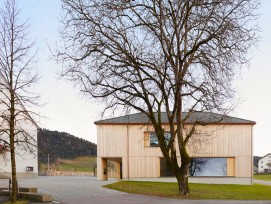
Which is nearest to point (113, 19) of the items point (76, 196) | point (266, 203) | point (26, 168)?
point (76, 196)

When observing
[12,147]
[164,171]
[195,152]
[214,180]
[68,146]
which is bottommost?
[68,146]

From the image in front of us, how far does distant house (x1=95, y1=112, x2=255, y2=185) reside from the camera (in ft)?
147

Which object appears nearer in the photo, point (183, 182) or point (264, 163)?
point (183, 182)

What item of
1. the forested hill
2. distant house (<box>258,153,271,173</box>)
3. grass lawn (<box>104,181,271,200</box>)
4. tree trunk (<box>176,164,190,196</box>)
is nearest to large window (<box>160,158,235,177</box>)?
grass lawn (<box>104,181,271,200</box>)

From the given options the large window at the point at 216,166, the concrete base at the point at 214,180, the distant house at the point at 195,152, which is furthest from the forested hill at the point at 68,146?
the large window at the point at 216,166

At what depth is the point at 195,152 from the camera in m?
45.0

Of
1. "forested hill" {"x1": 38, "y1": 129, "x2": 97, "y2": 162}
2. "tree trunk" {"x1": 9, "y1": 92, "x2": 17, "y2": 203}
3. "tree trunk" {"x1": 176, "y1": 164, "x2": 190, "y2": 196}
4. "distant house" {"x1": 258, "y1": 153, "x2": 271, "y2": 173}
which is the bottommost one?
"distant house" {"x1": 258, "y1": 153, "x2": 271, "y2": 173}

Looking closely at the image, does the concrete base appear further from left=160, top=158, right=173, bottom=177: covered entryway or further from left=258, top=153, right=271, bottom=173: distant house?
left=258, top=153, right=271, bottom=173: distant house

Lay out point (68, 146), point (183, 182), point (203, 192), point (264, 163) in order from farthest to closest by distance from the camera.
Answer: point (264, 163) < point (68, 146) < point (203, 192) < point (183, 182)

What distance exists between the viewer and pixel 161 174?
4484cm

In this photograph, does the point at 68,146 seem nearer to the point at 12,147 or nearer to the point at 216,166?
the point at 216,166

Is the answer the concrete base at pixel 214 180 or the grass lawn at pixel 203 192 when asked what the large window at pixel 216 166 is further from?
the grass lawn at pixel 203 192

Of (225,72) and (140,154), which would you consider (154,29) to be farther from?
(140,154)

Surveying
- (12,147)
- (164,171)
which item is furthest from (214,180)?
(12,147)
